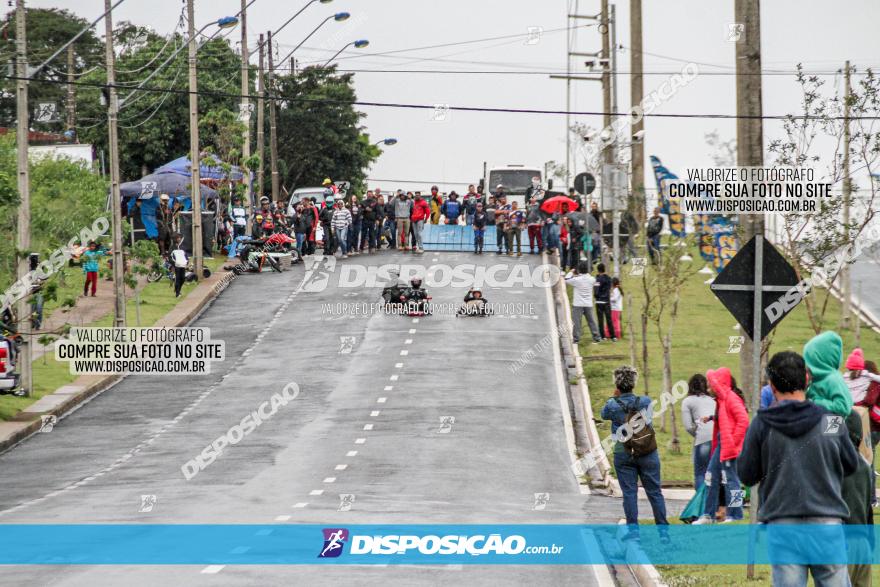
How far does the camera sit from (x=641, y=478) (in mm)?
15203

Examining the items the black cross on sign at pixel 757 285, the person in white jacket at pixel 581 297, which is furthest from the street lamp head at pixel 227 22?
the black cross on sign at pixel 757 285

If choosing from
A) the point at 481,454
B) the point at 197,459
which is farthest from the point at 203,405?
the point at 481,454

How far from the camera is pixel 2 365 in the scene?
89.1 feet

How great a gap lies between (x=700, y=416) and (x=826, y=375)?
789cm

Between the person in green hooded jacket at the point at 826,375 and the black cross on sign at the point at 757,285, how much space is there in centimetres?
307

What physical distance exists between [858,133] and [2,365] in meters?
15.1

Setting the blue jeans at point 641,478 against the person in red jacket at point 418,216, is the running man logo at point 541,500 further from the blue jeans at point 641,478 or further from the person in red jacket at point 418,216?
the person in red jacket at point 418,216

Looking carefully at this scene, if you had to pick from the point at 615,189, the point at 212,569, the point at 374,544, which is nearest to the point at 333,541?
the point at 374,544

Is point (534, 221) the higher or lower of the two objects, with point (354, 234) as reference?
higher

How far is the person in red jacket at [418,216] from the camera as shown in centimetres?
4950

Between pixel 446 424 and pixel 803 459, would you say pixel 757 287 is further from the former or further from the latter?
pixel 446 424

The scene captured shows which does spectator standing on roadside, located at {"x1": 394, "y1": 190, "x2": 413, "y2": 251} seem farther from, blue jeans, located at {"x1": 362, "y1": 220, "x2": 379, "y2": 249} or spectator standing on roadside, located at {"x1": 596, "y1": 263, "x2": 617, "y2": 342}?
spectator standing on roadside, located at {"x1": 596, "y1": 263, "x2": 617, "y2": 342}

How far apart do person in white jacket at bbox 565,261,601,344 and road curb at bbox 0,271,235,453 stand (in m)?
9.53

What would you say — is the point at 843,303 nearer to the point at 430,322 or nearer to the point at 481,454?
the point at 430,322
